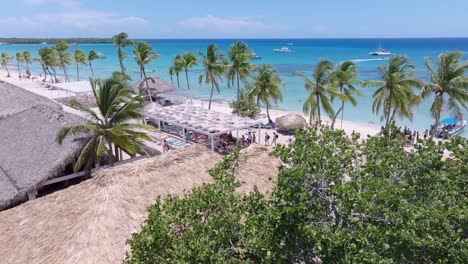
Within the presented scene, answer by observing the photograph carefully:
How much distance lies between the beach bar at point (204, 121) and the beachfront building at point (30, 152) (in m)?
5.38

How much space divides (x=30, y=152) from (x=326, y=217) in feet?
31.7

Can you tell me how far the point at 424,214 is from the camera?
13.9 ft

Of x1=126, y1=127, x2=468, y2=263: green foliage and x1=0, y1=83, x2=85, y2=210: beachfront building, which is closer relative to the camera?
x1=126, y1=127, x2=468, y2=263: green foliage

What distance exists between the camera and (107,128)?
36.2ft

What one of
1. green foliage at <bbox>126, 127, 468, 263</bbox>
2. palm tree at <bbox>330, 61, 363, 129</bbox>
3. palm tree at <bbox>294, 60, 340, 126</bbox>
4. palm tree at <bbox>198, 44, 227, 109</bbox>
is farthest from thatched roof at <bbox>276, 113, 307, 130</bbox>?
green foliage at <bbox>126, 127, 468, 263</bbox>

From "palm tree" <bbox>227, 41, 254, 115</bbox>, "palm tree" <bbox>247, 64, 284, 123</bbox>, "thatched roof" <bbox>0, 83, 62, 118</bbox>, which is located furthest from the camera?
"palm tree" <bbox>227, 41, 254, 115</bbox>

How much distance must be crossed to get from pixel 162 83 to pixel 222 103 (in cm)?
730

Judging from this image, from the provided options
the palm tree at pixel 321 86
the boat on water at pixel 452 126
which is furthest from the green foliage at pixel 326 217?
the boat on water at pixel 452 126

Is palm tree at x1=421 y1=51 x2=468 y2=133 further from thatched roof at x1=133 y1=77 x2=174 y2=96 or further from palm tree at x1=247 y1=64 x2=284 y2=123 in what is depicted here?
thatched roof at x1=133 y1=77 x2=174 y2=96

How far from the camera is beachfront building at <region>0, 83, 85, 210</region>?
9258 mm

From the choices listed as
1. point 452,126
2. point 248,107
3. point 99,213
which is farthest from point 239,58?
point 99,213

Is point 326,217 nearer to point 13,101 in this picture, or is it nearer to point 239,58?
point 13,101

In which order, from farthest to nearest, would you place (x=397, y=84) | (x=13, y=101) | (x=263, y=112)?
(x=263, y=112) < (x=397, y=84) < (x=13, y=101)

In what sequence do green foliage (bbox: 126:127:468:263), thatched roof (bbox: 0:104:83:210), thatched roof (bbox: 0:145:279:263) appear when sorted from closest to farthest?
1. green foliage (bbox: 126:127:468:263)
2. thatched roof (bbox: 0:145:279:263)
3. thatched roof (bbox: 0:104:83:210)
